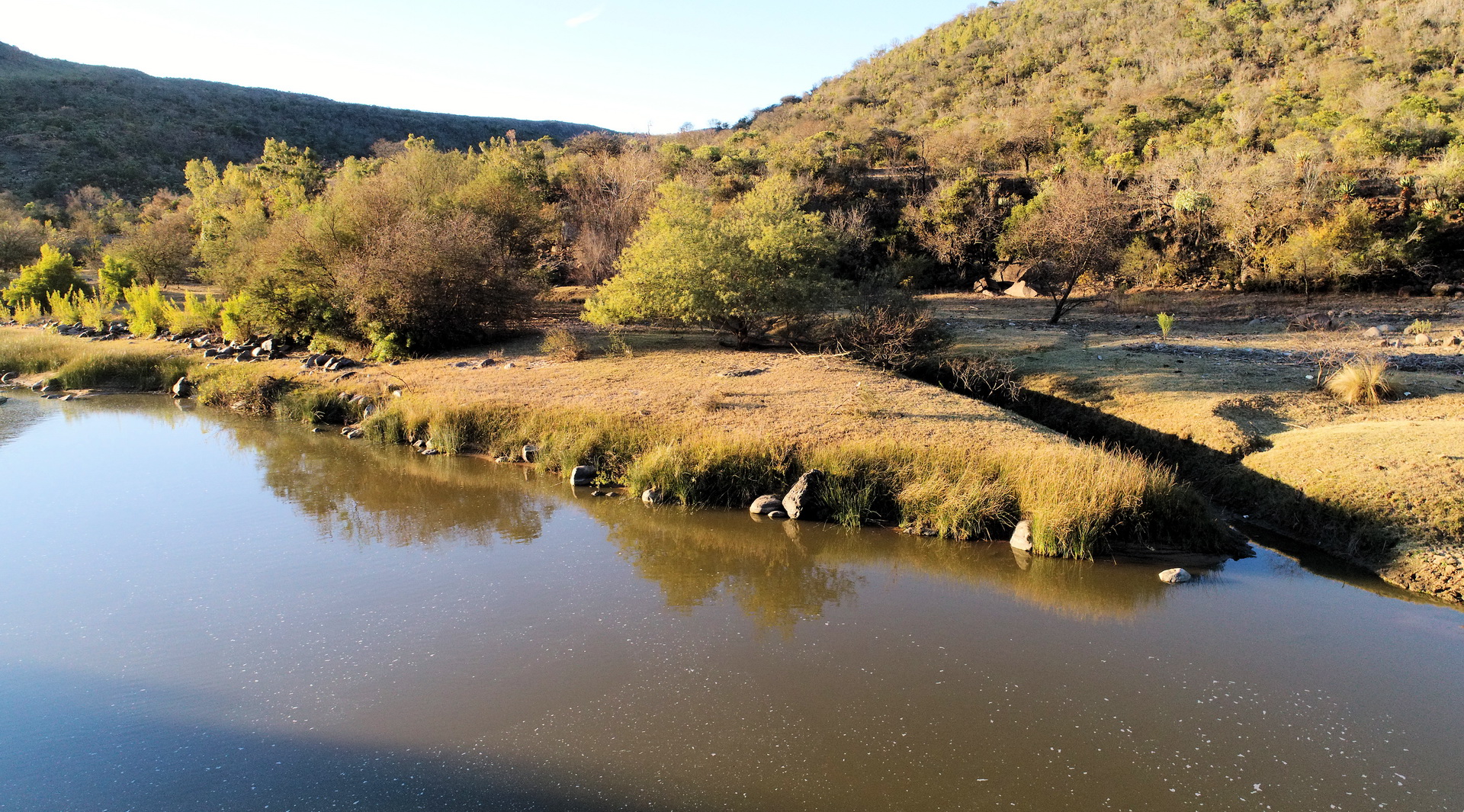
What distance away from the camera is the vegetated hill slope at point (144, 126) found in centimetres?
4931

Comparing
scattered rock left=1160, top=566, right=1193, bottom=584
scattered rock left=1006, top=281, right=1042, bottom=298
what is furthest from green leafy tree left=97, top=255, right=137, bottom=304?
scattered rock left=1160, top=566, right=1193, bottom=584

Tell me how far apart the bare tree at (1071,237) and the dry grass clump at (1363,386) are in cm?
838

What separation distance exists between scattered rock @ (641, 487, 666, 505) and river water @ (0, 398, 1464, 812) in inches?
15.5

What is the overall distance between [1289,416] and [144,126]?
7014 cm

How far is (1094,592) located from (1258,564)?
2198 mm

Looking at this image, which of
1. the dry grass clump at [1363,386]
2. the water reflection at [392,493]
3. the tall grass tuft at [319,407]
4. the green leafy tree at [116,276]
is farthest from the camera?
the green leafy tree at [116,276]

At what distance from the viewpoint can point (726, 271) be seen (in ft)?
56.6

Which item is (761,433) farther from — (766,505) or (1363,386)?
(1363,386)

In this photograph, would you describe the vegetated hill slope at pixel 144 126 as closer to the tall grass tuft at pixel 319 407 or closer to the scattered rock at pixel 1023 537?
the tall grass tuft at pixel 319 407

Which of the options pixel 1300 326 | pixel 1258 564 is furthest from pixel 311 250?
pixel 1300 326

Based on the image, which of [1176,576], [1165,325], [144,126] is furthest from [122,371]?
[144,126]

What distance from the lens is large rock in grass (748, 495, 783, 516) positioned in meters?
10.6

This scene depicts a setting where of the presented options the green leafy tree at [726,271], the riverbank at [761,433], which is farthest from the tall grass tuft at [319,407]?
the green leafy tree at [726,271]

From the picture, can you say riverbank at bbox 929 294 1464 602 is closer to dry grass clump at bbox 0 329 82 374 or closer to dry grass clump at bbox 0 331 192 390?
dry grass clump at bbox 0 331 192 390
